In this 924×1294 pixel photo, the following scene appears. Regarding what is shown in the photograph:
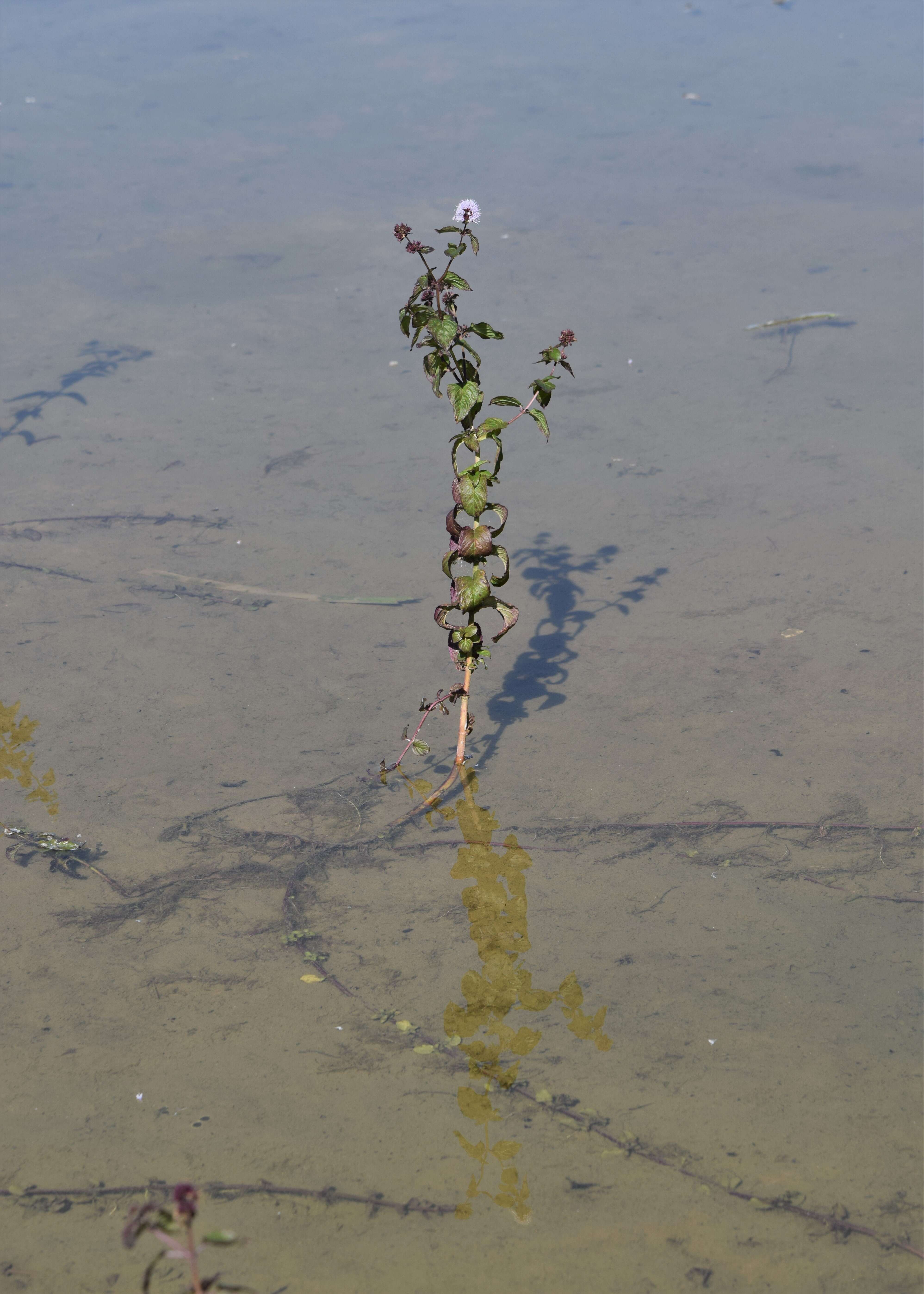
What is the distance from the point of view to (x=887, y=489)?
603 centimetres

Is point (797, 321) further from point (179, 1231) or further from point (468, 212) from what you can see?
point (179, 1231)

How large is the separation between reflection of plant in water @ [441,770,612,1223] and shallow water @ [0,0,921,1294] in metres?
0.02

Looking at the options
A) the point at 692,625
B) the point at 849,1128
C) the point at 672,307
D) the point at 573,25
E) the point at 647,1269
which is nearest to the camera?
the point at 647,1269

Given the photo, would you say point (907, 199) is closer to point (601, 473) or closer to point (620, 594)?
point (601, 473)

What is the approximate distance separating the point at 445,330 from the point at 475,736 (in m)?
1.70

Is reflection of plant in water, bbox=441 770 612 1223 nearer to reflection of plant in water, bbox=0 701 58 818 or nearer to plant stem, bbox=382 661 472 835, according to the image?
plant stem, bbox=382 661 472 835

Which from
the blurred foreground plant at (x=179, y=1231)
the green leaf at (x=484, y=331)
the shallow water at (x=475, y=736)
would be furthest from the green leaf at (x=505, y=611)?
the blurred foreground plant at (x=179, y=1231)

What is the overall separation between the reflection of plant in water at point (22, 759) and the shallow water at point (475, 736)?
0.05 m

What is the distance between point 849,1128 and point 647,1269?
0.69 metres

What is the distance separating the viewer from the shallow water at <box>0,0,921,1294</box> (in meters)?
2.80

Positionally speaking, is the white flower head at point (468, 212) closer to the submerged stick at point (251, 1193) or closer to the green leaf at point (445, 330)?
the green leaf at point (445, 330)

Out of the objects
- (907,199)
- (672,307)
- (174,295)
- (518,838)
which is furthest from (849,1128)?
(907,199)

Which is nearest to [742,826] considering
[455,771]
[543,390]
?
[455,771]

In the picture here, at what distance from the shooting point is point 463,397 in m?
3.41
